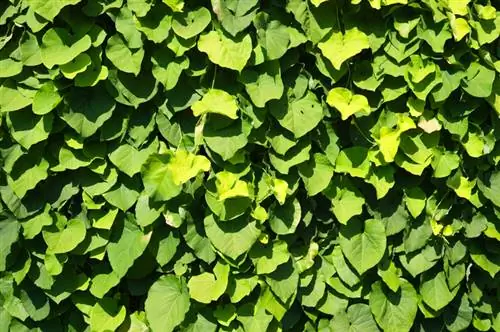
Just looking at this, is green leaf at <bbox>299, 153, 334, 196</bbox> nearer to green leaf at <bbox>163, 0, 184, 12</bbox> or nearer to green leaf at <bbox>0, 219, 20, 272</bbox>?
green leaf at <bbox>163, 0, 184, 12</bbox>

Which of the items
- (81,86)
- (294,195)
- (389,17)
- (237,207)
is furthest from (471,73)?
(81,86)

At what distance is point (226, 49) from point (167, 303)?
0.90 meters

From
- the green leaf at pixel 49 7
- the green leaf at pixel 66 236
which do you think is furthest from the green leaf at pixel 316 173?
the green leaf at pixel 49 7

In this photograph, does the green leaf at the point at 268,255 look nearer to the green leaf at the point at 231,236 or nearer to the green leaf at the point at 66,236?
the green leaf at the point at 231,236

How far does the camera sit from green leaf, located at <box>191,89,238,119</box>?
222cm

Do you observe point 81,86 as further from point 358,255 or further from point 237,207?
point 358,255

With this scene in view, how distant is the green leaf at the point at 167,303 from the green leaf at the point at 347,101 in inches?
31.8

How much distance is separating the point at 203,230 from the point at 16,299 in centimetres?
72

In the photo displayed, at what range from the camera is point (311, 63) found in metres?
2.39

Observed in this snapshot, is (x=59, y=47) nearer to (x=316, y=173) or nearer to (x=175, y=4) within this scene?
(x=175, y=4)

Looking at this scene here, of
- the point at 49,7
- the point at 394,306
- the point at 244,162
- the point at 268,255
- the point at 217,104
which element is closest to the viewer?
the point at 49,7

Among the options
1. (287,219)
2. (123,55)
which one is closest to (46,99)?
(123,55)

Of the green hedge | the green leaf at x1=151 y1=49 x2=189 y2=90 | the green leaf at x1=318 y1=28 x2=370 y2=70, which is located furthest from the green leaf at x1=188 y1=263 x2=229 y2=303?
the green leaf at x1=318 y1=28 x2=370 y2=70

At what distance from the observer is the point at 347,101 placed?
2330mm
